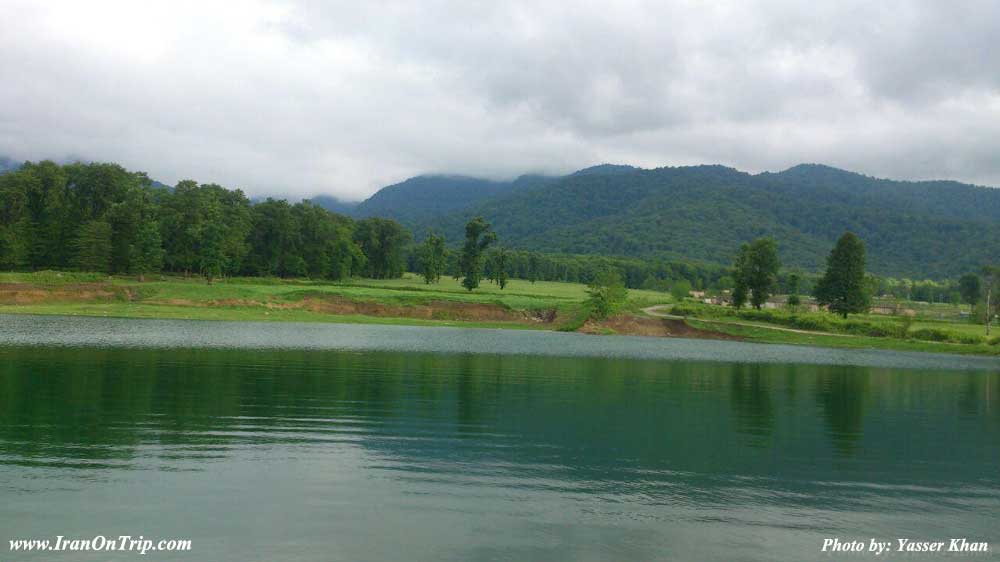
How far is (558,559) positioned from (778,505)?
276 inches

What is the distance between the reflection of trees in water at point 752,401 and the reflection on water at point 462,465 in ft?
0.77

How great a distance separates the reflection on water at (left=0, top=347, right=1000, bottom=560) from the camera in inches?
503

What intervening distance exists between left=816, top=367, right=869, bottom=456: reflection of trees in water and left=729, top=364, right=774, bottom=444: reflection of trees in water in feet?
8.01

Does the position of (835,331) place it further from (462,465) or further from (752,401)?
(462,465)

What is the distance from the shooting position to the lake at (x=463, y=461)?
12758 millimetres

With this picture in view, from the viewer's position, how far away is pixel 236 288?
286ft

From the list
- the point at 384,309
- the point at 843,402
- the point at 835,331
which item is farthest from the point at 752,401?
the point at 835,331

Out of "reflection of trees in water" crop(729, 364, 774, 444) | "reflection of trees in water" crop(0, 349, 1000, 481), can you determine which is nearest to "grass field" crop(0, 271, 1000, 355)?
"reflection of trees in water" crop(0, 349, 1000, 481)

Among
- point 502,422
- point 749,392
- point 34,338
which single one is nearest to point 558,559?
point 502,422

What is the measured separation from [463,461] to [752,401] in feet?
68.2

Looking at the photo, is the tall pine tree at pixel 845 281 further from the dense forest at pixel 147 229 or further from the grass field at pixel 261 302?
the dense forest at pixel 147 229

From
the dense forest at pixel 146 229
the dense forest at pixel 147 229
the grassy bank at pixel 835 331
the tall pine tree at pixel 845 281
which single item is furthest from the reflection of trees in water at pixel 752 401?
the dense forest at pixel 146 229

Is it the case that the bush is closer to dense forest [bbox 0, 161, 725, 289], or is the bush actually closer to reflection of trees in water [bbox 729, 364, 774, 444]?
reflection of trees in water [bbox 729, 364, 774, 444]

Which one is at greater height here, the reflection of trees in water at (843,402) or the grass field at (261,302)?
the grass field at (261,302)
